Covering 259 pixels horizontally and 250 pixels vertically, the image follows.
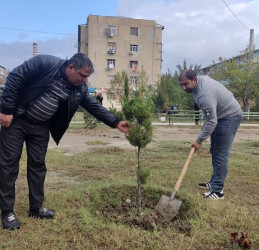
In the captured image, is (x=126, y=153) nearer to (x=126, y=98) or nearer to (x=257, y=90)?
(x=126, y=98)

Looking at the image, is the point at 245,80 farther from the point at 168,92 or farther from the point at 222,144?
the point at 222,144

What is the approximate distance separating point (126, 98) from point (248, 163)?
4.09 metres

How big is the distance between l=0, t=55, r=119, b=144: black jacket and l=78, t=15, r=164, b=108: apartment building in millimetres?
39988

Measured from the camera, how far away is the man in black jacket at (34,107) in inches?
115


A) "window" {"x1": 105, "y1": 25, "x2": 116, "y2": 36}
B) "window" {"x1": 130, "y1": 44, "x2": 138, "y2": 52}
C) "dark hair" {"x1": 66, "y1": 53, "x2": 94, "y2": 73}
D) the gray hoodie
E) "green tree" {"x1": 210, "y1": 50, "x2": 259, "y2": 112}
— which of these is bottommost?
the gray hoodie

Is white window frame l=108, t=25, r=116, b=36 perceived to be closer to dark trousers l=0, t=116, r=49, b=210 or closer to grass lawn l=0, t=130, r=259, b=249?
grass lawn l=0, t=130, r=259, b=249

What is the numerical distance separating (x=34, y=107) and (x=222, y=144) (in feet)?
8.10

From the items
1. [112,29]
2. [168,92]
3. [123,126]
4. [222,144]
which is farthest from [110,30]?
[123,126]

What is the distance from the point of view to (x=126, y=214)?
349 cm

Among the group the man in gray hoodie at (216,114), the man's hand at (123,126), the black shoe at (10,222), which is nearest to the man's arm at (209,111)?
the man in gray hoodie at (216,114)

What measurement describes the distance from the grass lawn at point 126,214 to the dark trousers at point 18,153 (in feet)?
1.15

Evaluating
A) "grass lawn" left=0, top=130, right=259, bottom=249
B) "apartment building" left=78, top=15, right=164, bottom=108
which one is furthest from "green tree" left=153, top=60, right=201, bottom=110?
"grass lawn" left=0, top=130, right=259, bottom=249

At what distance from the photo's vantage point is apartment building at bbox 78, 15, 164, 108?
43281mm

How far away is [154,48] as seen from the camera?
148 feet
